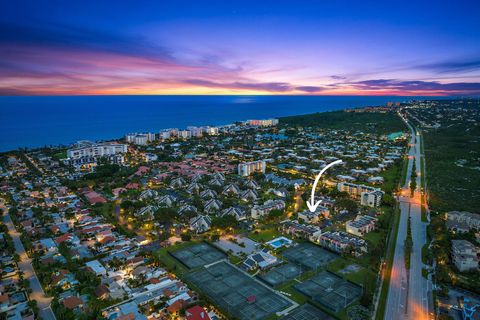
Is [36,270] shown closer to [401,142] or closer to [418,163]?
[418,163]

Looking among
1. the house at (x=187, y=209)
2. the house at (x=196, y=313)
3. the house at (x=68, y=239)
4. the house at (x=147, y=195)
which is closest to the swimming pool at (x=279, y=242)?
the house at (x=187, y=209)

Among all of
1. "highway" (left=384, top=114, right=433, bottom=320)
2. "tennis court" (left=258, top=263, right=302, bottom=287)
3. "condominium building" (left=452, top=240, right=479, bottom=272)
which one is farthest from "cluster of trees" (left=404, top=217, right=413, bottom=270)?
"tennis court" (left=258, top=263, right=302, bottom=287)

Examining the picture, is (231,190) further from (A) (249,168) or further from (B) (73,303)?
(B) (73,303)

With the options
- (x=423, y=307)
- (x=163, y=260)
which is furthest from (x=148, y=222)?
(x=423, y=307)

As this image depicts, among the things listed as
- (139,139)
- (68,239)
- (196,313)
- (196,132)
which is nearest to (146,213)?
(68,239)

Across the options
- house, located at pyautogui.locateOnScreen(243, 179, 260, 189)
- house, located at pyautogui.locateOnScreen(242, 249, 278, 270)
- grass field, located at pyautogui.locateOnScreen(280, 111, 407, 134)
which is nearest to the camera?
house, located at pyautogui.locateOnScreen(242, 249, 278, 270)

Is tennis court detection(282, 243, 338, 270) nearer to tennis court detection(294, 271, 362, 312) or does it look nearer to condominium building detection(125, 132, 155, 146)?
tennis court detection(294, 271, 362, 312)

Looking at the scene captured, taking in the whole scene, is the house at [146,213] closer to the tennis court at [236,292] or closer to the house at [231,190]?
the house at [231,190]
